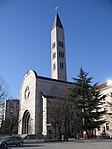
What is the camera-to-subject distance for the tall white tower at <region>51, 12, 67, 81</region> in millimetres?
79312

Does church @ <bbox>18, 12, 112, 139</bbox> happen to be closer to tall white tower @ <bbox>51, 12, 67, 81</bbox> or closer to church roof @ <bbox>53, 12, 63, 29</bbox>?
tall white tower @ <bbox>51, 12, 67, 81</bbox>

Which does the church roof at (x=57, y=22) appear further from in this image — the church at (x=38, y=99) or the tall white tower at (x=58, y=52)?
the church at (x=38, y=99)

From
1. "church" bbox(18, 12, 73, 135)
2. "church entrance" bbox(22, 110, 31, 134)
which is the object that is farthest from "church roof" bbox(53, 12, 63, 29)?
"church entrance" bbox(22, 110, 31, 134)

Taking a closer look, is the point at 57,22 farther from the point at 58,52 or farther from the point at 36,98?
the point at 36,98

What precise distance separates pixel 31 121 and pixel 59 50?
119 ft

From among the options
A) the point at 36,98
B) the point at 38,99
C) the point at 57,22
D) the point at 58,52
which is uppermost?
the point at 57,22

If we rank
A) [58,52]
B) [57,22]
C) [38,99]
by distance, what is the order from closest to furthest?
[38,99] → [58,52] → [57,22]

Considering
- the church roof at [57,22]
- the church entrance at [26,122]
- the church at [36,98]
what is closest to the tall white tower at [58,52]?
the church roof at [57,22]

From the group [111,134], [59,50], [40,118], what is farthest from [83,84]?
[59,50]

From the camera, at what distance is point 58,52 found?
82.2 m

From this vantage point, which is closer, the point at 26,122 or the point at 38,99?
the point at 38,99

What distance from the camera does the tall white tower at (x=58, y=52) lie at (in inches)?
3123

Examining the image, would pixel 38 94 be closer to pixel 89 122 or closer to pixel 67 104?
pixel 67 104

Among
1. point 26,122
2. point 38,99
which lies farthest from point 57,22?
point 26,122
